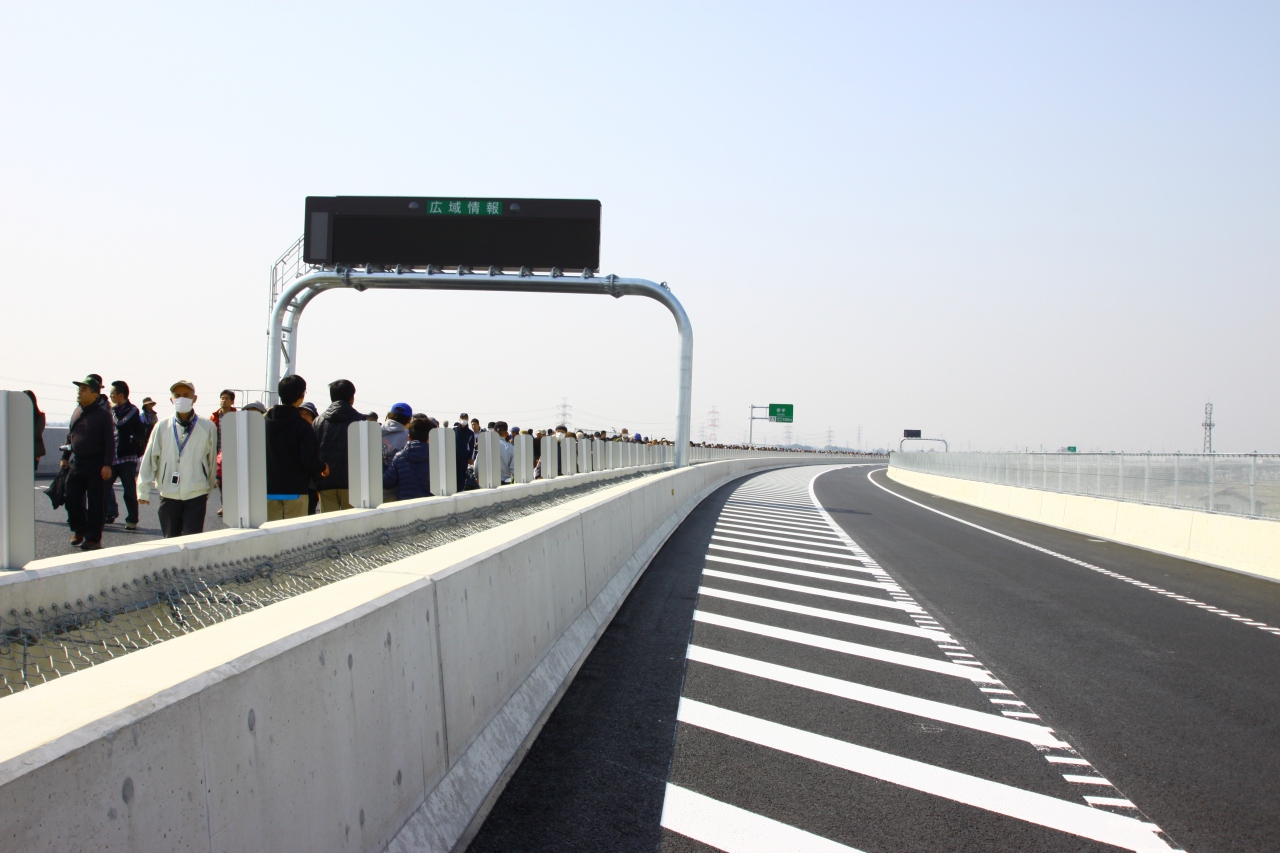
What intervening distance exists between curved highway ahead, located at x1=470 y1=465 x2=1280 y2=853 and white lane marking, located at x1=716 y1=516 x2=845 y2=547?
5.84 m

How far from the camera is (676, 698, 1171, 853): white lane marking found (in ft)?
13.8

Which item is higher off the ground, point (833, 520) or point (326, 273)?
point (326, 273)

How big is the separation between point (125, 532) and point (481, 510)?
5752 millimetres

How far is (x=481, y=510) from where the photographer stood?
36.8ft

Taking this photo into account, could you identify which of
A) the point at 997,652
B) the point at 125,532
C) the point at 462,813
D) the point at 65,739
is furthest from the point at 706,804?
the point at 125,532

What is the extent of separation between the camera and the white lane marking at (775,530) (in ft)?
58.1

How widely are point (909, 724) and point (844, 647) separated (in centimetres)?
218

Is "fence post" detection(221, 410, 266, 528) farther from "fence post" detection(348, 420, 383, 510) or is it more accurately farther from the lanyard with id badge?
the lanyard with id badge

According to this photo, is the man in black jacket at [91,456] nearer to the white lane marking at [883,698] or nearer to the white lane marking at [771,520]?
the white lane marking at [883,698]

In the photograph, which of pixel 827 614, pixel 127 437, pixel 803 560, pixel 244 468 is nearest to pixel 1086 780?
pixel 827 614

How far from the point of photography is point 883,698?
21.0ft

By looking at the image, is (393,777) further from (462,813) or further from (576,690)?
(576,690)

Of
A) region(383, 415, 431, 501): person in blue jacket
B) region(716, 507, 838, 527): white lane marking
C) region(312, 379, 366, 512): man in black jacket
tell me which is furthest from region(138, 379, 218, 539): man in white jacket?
region(716, 507, 838, 527): white lane marking

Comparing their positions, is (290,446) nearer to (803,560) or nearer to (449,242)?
(803,560)
